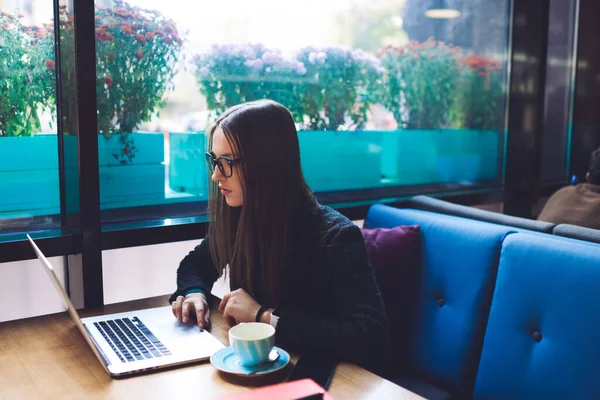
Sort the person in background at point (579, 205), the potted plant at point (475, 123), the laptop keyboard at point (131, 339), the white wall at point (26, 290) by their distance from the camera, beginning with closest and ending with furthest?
the laptop keyboard at point (131, 339)
the white wall at point (26, 290)
the person in background at point (579, 205)
the potted plant at point (475, 123)

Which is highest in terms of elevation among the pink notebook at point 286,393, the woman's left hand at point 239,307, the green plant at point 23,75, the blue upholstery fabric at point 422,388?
the green plant at point 23,75

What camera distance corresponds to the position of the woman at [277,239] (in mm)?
1496

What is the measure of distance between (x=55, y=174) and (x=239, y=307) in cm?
87

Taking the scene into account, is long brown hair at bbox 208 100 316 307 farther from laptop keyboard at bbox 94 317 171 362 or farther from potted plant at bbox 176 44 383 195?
potted plant at bbox 176 44 383 195

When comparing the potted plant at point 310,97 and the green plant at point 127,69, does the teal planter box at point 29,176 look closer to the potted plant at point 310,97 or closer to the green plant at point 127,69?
the green plant at point 127,69

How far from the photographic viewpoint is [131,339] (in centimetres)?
143

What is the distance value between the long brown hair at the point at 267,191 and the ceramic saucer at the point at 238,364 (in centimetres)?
32

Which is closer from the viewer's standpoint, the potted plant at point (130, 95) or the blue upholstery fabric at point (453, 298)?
the blue upholstery fabric at point (453, 298)

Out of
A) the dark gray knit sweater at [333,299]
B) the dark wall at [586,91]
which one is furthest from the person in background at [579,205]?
the dark gray knit sweater at [333,299]

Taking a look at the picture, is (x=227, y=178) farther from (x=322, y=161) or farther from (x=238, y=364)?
(x=322, y=161)

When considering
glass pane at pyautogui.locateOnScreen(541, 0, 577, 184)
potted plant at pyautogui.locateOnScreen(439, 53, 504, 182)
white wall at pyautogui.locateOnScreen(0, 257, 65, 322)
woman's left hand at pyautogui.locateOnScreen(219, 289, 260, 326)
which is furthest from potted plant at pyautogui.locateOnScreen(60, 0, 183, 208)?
glass pane at pyautogui.locateOnScreen(541, 0, 577, 184)

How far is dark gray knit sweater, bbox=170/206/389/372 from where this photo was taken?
55.1 inches

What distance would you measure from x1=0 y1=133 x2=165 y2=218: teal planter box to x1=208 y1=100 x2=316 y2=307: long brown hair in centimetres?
57

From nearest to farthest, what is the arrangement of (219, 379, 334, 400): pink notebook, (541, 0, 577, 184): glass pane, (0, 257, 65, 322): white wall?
1. (219, 379, 334, 400): pink notebook
2. (0, 257, 65, 322): white wall
3. (541, 0, 577, 184): glass pane
